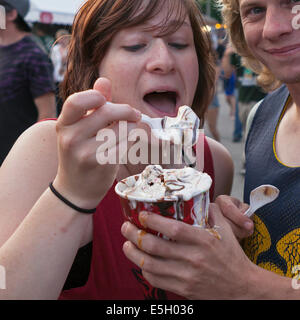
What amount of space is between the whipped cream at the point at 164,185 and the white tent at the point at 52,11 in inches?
406

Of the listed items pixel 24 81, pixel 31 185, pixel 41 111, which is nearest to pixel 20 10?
pixel 24 81

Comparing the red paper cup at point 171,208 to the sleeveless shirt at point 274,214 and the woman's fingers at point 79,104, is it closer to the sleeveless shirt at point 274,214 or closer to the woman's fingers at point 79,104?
the woman's fingers at point 79,104

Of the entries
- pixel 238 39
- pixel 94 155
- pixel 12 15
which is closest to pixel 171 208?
pixel 94 155

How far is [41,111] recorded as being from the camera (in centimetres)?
315

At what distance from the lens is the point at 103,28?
163 cm

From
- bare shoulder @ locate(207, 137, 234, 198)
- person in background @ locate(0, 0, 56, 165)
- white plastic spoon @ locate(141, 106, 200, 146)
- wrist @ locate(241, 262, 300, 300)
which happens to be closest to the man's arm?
person in background @ locate(0, 0, 56, 165)

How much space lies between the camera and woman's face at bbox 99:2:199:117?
1615 mm

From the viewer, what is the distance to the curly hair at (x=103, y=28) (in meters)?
1.61

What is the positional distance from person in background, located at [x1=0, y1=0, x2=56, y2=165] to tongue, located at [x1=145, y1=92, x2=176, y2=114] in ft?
5.17

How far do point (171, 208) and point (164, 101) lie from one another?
828mm

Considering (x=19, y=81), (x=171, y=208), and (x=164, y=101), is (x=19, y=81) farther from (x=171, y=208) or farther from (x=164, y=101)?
(x=171, y=208)

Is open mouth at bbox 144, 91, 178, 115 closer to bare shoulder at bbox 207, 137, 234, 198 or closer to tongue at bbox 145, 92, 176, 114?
tongue at bbox 145, 92, 176, 114
